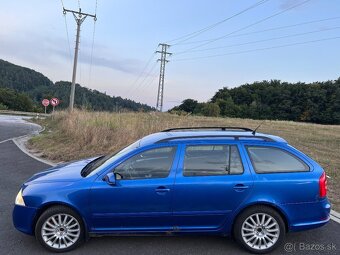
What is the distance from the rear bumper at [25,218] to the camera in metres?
4.68

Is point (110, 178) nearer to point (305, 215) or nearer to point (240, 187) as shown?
point (240, 187)

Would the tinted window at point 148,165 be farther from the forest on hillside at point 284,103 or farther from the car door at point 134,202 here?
the forest on hillside at point 284,103

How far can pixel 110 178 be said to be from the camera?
4.65 metres

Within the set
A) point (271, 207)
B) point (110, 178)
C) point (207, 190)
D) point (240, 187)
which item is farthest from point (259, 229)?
point (110, 178)

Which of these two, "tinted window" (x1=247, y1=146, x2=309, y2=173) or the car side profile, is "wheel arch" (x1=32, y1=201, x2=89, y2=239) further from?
"tinted window" (x1=247, y1=146, x2=309, y2=173)

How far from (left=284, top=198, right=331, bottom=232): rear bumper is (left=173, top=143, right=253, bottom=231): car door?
2.14 ft

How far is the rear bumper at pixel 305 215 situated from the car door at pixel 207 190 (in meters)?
0.65

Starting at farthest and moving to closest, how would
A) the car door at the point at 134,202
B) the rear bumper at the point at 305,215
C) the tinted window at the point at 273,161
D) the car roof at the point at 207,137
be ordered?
the car roof at the point at 207,137 → the tinted window at the point at 273,161 → the rear bumper at the point at 305,215 → the car door at the point at 134,202

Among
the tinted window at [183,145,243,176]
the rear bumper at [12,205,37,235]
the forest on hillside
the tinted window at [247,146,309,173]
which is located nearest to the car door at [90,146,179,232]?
the tinted window at [183,145,243,176]

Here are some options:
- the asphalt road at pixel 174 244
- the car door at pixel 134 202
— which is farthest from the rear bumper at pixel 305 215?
the car door at pixel 134 202

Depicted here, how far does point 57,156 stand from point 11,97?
9795cm

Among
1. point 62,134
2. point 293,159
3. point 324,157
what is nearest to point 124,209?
point 293,159

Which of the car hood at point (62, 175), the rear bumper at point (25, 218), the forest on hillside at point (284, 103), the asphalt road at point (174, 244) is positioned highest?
the forest on hillside at point (284, 103)

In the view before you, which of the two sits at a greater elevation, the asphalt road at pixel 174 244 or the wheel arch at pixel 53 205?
the wheel arch at pixel 53 205
